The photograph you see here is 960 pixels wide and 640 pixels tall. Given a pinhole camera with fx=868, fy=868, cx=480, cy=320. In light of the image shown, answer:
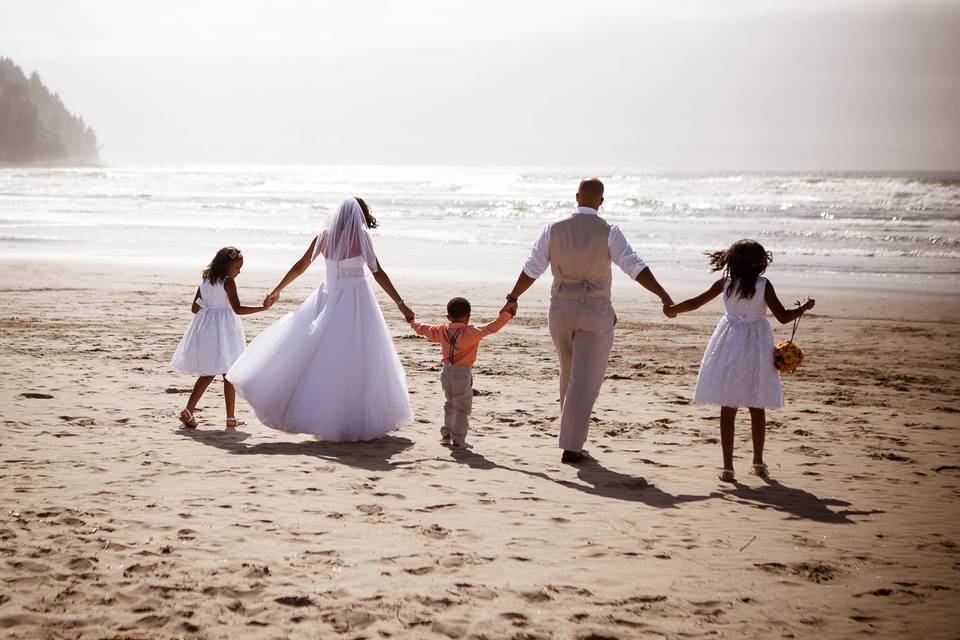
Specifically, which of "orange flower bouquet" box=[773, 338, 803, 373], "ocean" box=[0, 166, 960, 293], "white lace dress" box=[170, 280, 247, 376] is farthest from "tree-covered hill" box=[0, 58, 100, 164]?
"orange flower bouquet" box=[773, 338, 803, 373]

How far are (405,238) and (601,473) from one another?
2111cm

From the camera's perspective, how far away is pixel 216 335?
22.6ft

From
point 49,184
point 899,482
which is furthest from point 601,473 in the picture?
point 49,184

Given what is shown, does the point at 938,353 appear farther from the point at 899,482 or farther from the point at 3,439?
the point at 3,439

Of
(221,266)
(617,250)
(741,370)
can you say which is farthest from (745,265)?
(221,266)

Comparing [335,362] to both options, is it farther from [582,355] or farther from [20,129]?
[20,129]

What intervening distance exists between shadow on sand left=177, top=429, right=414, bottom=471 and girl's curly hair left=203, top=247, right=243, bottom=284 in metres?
1.20

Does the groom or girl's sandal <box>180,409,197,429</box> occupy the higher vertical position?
the groom

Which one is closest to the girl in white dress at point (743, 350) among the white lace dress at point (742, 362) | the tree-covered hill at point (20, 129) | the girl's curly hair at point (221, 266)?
the white lace dress at point (742, 362)

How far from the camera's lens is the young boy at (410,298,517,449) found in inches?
245

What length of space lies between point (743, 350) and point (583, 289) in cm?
114

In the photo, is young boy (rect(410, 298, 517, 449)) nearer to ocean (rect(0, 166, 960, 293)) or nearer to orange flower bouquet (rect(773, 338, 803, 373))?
orange flower bouquet (rect(773, 338, 803, 373))

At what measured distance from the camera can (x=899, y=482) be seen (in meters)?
5.71

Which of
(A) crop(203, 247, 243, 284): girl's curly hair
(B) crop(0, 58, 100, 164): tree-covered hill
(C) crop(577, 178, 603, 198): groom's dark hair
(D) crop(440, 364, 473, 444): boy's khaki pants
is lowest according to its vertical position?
(D) crop(440, 364, 473, 444): boy's khaki pants
